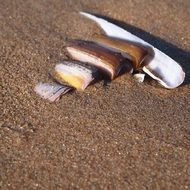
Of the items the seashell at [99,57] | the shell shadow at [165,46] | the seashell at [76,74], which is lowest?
the seashell at [76,74]

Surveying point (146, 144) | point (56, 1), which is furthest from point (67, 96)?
point (56, 1)

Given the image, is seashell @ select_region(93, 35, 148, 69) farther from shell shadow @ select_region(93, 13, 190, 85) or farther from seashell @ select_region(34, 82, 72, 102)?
seashell @ select_region(34, 82, 72, 102)

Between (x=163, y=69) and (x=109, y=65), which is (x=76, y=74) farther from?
(x=163, y=69)

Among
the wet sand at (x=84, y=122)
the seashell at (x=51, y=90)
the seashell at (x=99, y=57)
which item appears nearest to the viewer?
the wet sand at (x=84, y=122)

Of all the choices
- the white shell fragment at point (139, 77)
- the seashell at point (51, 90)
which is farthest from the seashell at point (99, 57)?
the seashell at point (51, 90)

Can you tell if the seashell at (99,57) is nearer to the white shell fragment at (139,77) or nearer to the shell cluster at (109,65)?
the shell cluster at (109,65)

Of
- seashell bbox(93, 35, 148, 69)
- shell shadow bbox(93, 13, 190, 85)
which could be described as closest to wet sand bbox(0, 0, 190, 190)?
Answer: shell shadow bbox(93, 13, 190, 85)

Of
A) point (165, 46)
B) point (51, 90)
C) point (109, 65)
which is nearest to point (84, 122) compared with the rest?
point (51, 90)

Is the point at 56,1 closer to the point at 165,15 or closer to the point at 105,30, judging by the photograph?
the point at 105,30
